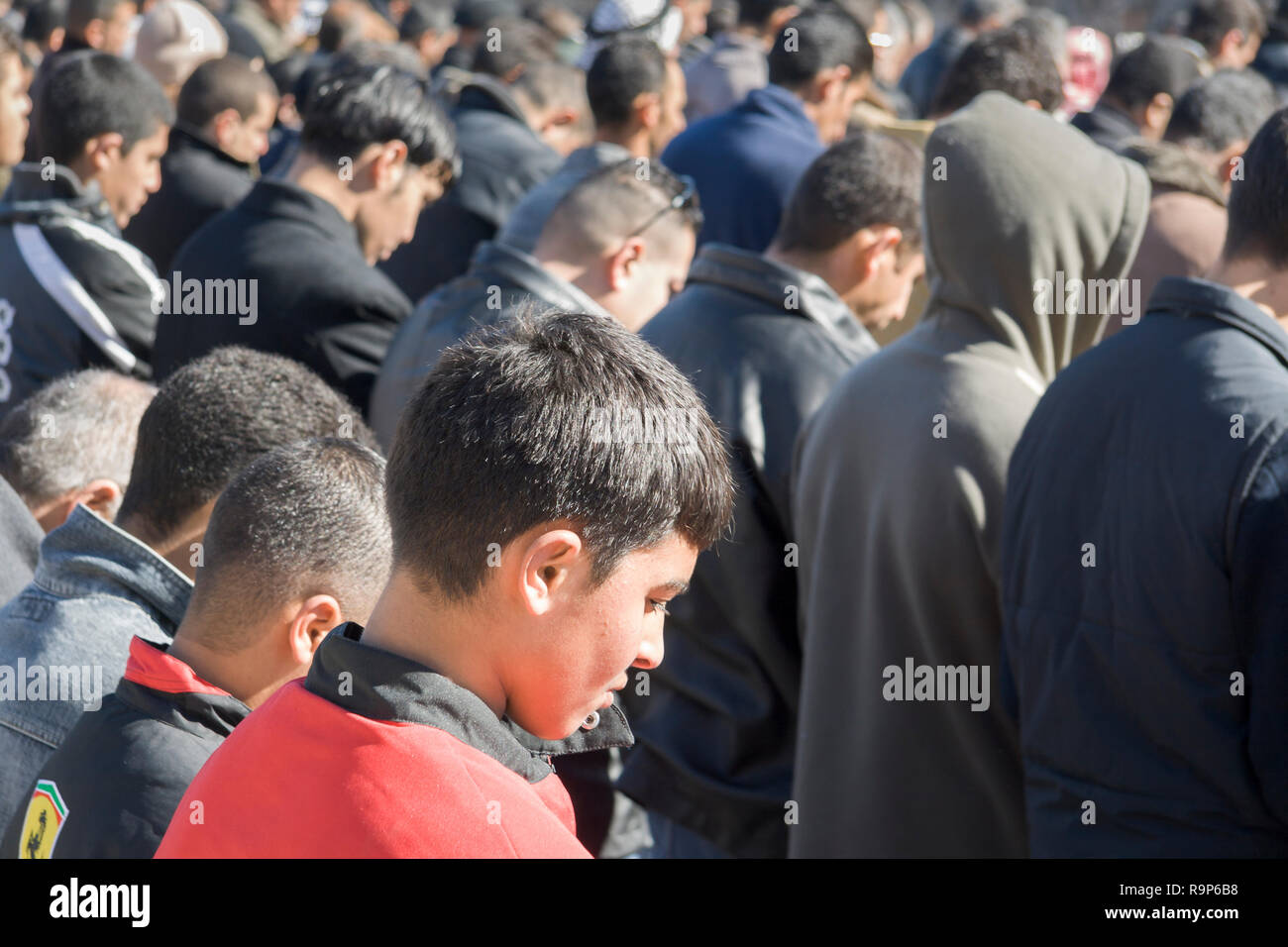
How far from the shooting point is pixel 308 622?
183 cm

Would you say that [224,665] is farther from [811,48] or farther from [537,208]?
[811,48]

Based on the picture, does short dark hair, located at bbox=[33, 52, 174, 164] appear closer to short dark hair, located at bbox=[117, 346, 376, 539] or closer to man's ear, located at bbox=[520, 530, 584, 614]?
short dark hair, located at bbox=[117, 346, 376, 539]

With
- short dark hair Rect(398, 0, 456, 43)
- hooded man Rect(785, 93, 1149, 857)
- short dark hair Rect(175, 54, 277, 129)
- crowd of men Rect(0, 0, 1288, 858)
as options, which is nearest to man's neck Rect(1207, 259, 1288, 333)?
crowd of men Rect(0, 0, 1288, 858)

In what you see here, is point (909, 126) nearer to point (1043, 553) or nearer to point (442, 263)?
point (442, 263)

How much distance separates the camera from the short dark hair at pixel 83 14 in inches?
251

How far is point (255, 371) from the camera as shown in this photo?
234cm

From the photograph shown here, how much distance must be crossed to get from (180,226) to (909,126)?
2459 mm

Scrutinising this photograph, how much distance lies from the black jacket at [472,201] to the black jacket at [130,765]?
10.5 ft

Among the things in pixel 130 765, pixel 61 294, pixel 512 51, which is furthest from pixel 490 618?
pixel 512 51

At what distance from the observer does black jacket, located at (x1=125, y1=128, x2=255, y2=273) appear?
16.4ft

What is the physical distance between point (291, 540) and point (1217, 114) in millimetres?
3987

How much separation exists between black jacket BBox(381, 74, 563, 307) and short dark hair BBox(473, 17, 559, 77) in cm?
124

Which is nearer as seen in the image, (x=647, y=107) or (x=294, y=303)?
(x=294, y=303)

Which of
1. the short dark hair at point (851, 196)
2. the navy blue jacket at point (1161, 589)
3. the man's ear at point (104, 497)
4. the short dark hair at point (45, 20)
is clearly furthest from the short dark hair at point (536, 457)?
the short dark hair at point (45, 20)
